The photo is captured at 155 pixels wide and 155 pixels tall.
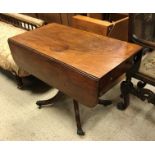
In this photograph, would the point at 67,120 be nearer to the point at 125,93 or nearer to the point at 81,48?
the point at 125,93

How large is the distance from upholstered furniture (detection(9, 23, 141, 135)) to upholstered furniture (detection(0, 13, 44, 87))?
310 mm

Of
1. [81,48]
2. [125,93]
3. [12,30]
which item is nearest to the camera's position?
[81,48]

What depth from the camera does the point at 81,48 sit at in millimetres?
1365

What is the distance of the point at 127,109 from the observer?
1.76 meters

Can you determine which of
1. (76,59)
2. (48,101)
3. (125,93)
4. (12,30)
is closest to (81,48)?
(76,59)

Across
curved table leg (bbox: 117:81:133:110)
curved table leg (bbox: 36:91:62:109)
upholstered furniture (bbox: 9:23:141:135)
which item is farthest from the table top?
curved table leg (bbox: 36:91:62:109)

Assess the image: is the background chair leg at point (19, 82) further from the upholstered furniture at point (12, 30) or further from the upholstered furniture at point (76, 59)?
the upholstered furniture at point (76, 59)

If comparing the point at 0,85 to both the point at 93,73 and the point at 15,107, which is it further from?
the point at 93,73

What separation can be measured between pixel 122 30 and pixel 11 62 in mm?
1229

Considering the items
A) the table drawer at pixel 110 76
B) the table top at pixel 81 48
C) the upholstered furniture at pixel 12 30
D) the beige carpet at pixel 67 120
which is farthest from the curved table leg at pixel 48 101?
the table drawer at pixel 110 76

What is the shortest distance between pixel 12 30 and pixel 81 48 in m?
1.31

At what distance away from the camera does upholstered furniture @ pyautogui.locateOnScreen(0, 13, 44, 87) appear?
1.92m
